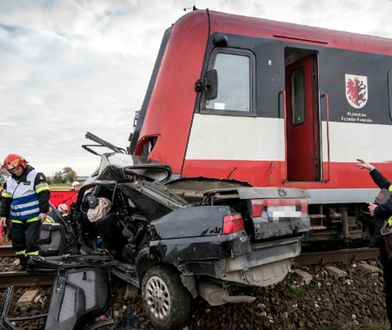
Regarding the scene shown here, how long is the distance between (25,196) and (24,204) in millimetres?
125

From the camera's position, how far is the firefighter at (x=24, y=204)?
17.9ft

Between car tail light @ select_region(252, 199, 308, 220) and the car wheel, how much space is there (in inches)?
34.6

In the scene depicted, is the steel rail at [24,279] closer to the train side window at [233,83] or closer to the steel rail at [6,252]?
the steel rail at [6,252]

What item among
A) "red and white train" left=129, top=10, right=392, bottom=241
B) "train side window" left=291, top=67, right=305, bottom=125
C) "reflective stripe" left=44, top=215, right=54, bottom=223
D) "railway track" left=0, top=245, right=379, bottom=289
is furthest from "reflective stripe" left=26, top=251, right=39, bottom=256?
"train side window" left=291, top=67, right=305, bottom=125

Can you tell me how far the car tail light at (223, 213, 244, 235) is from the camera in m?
2.78

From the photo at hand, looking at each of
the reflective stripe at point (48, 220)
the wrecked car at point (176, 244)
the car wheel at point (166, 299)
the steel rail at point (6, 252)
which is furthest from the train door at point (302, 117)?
the steel rail at point (6, 252)

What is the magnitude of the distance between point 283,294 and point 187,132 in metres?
2.29

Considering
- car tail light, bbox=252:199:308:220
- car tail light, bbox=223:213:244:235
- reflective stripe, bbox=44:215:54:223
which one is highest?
car tail light, bbox=252:199:308:220

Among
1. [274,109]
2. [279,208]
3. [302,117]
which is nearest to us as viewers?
[279,208]

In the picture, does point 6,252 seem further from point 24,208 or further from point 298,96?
point 298,96

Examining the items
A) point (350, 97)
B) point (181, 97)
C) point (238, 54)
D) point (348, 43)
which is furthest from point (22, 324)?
point (348, 43)

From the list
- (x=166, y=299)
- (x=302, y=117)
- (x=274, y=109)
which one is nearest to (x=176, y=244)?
(x=166, y=299)

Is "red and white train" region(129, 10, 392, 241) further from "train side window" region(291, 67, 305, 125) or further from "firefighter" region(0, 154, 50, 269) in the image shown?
"firefighter" region(0, 154, 50, 269)

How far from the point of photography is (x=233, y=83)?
16.3ft
